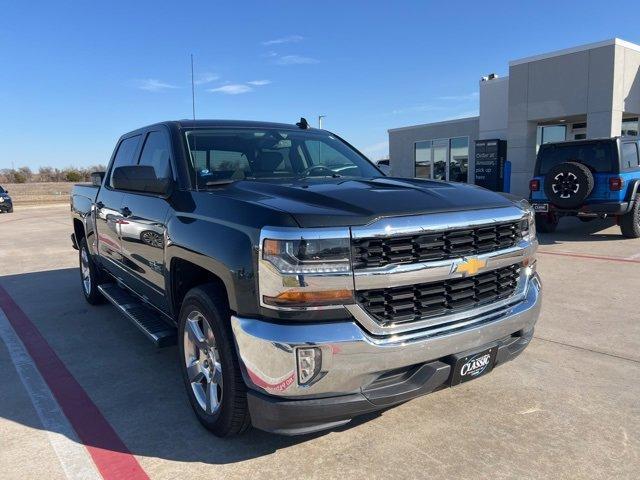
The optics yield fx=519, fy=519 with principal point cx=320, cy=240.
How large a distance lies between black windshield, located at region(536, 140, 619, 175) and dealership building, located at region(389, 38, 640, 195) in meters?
6.45

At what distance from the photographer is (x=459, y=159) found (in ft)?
75.7

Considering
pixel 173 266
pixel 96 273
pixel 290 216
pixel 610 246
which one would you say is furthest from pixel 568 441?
pixel 610 246

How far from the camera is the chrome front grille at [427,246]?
2.49 m

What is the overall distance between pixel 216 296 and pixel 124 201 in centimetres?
204

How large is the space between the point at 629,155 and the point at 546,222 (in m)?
2.03

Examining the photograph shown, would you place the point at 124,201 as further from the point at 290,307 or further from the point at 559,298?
the point at 559,298

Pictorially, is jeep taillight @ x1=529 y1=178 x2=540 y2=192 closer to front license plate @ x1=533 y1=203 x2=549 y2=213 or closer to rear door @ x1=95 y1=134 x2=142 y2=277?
front license plate @ x1=533 y1=203 x2=549 y2=213

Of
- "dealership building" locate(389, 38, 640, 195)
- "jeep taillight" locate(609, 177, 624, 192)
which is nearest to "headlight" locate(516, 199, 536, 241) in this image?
"jeep taillight" locate(609, 177, 624, 192)

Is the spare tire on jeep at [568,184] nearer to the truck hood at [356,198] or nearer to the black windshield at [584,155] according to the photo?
the black windshield at [584,155]

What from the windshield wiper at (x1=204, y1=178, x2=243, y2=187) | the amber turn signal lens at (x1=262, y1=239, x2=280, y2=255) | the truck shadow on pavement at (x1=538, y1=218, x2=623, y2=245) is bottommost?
the truck shadow on pavement at (x1=538, y1=218, x2=623, y2=245)

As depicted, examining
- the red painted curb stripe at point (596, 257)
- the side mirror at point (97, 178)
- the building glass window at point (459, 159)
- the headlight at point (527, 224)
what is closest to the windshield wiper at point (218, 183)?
the headlight at point (527, 224)

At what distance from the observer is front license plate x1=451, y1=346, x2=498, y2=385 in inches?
107

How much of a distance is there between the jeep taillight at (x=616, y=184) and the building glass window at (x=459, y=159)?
506 inches

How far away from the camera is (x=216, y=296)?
2.87 metres
